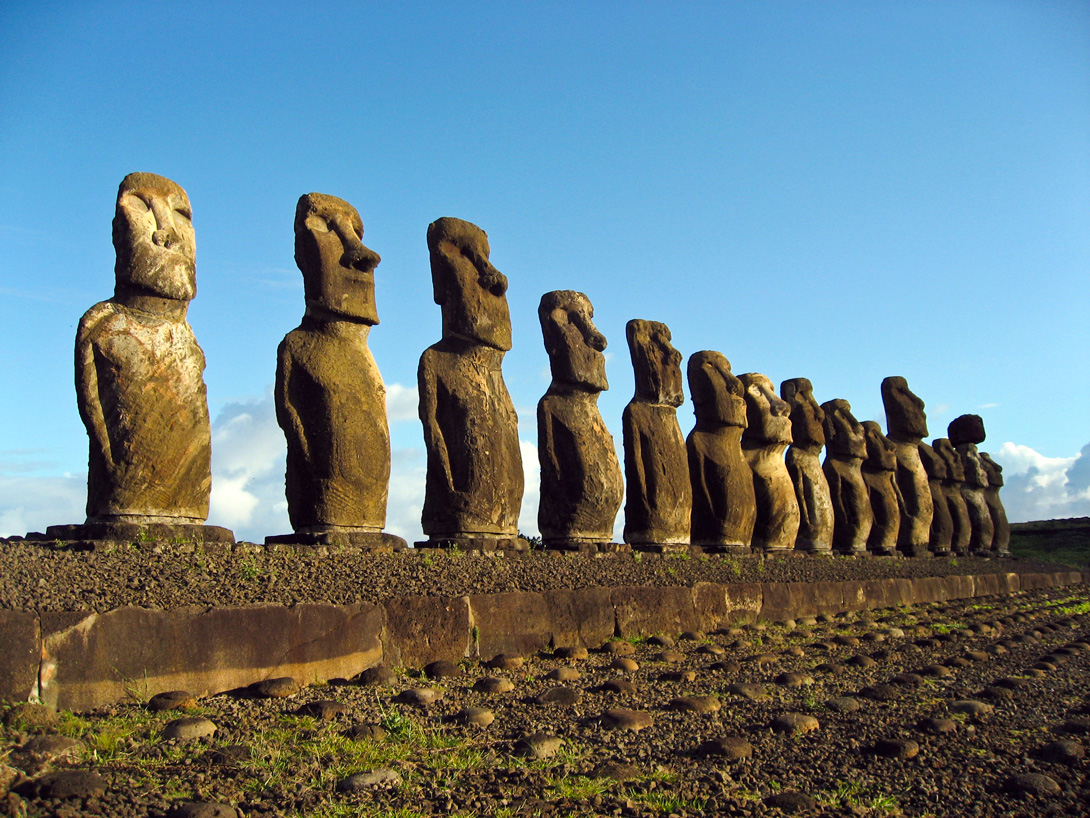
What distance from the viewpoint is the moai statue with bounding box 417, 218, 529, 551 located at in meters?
7.63

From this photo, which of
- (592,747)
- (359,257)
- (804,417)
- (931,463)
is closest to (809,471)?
(804,417)

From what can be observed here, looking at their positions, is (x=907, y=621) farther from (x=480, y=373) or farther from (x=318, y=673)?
(x=318, y=673)

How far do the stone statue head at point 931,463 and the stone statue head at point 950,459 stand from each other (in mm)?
353

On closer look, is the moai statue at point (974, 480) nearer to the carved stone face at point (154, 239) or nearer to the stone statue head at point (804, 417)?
the stone statue head at point (804, 417)

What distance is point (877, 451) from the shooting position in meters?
16.0

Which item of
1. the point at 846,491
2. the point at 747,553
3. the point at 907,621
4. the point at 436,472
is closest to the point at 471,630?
the point at 436,472

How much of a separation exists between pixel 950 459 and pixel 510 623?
1565cm

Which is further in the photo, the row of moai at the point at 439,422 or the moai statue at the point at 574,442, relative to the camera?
the moai statue at the point at 574,442

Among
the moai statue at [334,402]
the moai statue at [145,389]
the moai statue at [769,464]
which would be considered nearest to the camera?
the moai statue at [145,389]

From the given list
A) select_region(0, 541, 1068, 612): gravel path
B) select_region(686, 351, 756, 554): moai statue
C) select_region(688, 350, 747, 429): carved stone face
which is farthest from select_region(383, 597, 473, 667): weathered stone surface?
select_region(688, 350, 747, 429): carved stone face

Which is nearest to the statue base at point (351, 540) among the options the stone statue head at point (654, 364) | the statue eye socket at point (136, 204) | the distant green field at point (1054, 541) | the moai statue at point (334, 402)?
the moai statue at point (334, 402)

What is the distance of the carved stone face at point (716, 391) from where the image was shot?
11.4 metres

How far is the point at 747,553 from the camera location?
11.1 m

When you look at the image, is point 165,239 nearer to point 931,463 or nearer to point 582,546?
point 582,546
